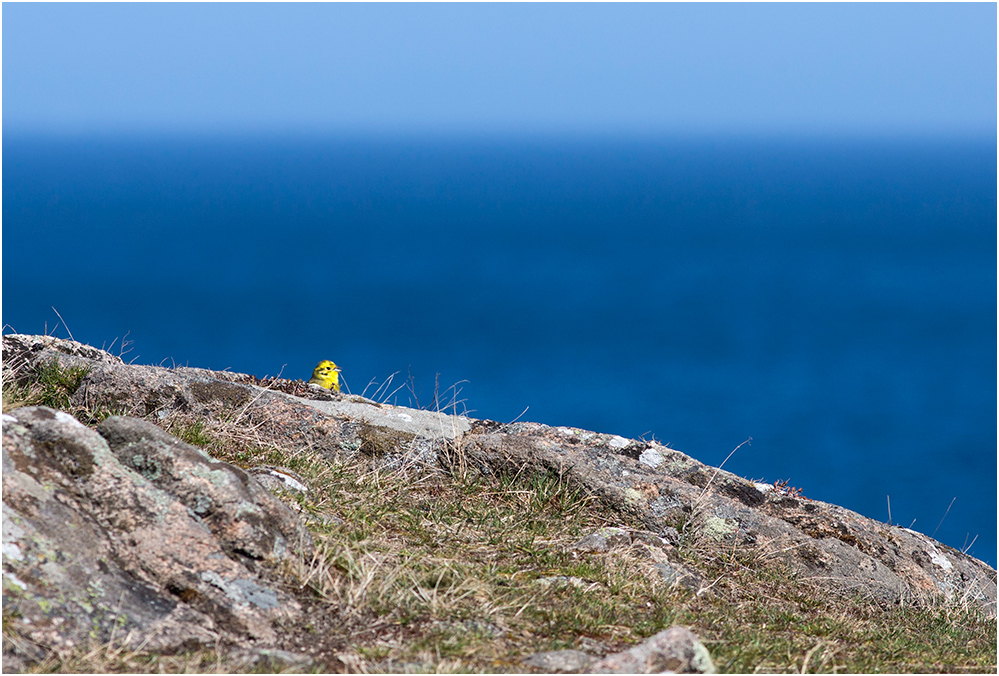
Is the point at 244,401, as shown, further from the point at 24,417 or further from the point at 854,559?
the point at 854,559

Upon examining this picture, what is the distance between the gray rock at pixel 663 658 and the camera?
12.9 ft

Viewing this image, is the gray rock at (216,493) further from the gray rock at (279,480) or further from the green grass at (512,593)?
the gray rock at (279,480)

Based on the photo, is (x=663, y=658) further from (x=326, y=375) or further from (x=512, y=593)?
(x=326, y=375)

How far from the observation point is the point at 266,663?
386cm

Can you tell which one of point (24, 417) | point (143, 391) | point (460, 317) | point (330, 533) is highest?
point (460, 317)

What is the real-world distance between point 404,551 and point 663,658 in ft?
5.80

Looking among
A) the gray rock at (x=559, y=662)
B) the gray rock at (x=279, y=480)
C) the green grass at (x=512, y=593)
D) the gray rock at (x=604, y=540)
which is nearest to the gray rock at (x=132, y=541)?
the green grass at (x=512, y=593)

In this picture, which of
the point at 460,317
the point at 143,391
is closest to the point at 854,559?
the point at 143,391

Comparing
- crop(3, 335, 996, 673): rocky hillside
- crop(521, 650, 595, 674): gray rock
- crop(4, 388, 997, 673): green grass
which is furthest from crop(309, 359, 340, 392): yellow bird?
crop(521, 650, 595, 674): gray rock

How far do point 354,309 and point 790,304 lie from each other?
7367 cm

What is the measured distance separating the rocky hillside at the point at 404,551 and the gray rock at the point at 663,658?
11 mm

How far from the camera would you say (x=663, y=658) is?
3990mm

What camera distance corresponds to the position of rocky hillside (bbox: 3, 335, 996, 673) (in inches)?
159

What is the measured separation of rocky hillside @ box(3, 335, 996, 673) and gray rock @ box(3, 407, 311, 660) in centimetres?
1
